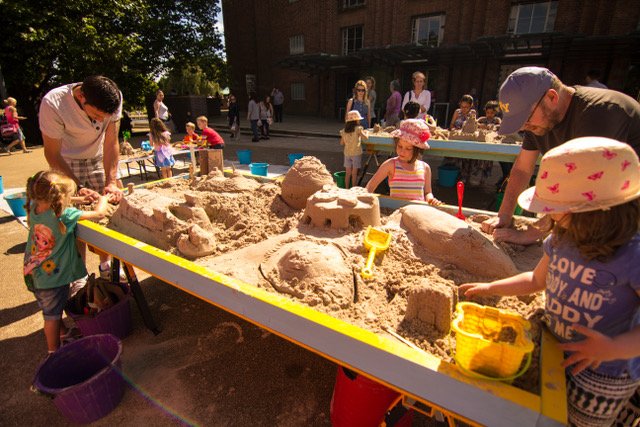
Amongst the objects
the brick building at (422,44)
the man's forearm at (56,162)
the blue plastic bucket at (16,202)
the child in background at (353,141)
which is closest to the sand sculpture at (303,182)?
the man's forearm at (56,162)

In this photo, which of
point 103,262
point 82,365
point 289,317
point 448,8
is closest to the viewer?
point 289,317

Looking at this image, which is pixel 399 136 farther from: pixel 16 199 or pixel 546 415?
pixel 16 199

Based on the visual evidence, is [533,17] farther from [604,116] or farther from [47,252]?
[47,252]

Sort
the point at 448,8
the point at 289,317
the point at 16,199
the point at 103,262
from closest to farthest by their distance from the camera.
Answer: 1. the point at 289,317
2. the point at 103,262
3. the point at 16,199
4. the point at 448,8

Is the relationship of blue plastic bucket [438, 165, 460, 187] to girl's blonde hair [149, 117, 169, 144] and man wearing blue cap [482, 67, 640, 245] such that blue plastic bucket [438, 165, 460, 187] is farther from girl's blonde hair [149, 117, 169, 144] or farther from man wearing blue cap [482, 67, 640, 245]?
girl's blonde hair [149, 117, 169, 144]

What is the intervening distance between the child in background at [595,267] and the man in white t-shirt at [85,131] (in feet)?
8.81

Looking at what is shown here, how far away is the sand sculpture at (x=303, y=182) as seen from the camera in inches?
104

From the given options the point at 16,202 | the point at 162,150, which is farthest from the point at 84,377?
the point at 162,150

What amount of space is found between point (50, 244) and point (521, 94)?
2.85 metres

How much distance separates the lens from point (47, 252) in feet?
7.14

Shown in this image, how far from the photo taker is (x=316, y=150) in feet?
33.1

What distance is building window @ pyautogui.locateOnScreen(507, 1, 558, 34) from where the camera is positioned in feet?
41.1

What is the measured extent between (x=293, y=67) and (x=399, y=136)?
18.4 metres


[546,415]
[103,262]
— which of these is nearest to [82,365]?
[103,262]
